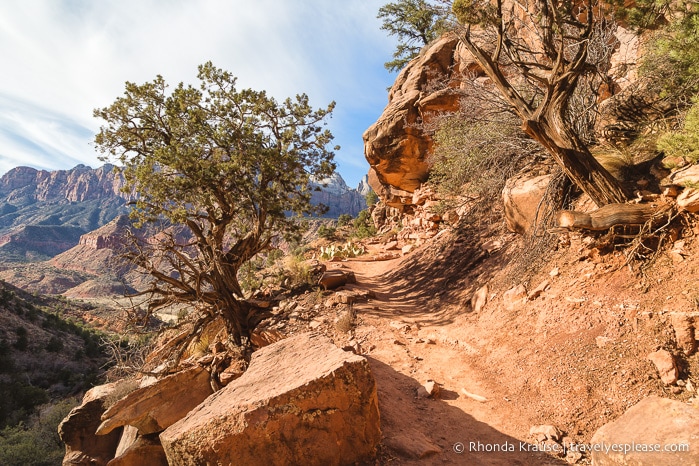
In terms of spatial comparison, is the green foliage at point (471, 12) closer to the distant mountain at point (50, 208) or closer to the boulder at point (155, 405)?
the boulder at point (155, 405)

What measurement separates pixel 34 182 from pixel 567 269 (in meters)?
261

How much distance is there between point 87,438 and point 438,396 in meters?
6.22

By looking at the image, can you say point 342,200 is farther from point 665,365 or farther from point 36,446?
point 665,365

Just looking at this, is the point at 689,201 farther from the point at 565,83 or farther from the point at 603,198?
the point at 565,83

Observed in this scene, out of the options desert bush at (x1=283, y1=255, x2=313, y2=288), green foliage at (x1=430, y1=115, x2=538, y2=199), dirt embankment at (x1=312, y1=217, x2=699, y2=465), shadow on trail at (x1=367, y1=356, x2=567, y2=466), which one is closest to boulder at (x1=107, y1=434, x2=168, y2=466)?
dirt embankment at (x1=312, y1=217, x2=699, y2=465)

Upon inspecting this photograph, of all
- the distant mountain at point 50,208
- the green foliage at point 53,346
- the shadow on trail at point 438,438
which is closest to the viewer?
the shadow on trail at point 438,438

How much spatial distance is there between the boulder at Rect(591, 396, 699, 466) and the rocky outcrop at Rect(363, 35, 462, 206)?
485 inches

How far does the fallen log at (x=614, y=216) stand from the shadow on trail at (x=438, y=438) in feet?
10.00

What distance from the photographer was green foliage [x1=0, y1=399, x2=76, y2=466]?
1115cm

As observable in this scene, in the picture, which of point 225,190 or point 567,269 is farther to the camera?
point 225,190

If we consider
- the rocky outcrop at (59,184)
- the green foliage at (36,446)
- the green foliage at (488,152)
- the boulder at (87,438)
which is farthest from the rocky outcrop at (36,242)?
the green foliage at (488,152)

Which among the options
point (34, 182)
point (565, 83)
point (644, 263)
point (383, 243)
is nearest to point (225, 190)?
point (565, 83)

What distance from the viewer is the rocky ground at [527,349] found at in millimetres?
3395

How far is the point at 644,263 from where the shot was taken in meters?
4.34
